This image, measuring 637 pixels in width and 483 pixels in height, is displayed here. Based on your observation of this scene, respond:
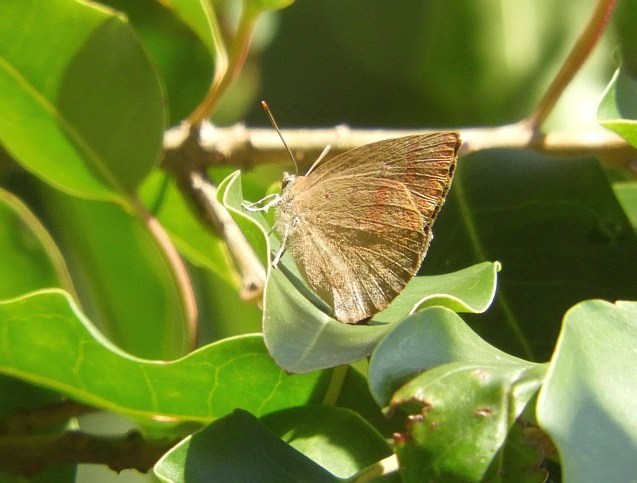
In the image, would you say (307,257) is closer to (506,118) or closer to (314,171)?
(314,171)

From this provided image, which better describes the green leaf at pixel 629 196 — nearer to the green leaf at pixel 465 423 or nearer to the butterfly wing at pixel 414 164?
the butterfly wing at pixel 414 164

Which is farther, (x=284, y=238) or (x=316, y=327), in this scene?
(x=284, y=238)

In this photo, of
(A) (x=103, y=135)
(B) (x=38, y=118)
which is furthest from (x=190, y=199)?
(B) (x=38, y=118)

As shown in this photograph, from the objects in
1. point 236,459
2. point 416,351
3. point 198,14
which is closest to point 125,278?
point 198,14

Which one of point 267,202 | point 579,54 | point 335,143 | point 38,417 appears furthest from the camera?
point 267,202

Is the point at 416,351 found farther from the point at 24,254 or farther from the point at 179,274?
the point at 24,254
